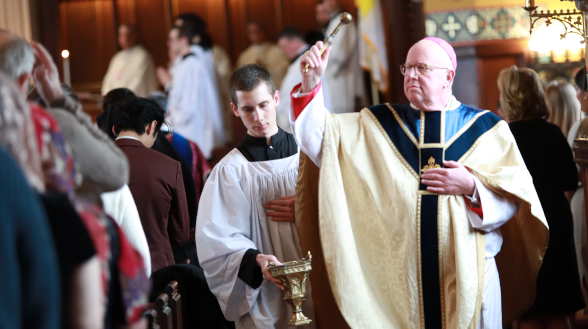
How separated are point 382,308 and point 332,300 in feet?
0.80

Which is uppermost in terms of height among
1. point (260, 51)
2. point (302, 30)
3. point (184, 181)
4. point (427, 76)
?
point (302, 30)

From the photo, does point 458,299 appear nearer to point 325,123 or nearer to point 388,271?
point 388,271

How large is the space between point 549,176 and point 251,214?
2.17 metres

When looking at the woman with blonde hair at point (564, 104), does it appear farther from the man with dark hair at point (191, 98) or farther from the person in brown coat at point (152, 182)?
the man with dark hair at point (191, 98)

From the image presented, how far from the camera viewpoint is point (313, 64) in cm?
257

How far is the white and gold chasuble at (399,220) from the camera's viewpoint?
2.74 meters

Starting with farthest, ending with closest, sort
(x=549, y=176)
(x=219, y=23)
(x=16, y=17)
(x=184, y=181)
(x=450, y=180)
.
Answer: (x=219, y=23), (x=16, y=17), (x=549, y=176), (x=184, y=181), (x=450, y=180)

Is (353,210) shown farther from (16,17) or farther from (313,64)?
(16,17)

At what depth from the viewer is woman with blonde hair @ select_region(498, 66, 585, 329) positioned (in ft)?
13.1

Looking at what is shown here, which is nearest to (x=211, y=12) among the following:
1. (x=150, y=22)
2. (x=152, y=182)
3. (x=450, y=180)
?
(x=150, y=22)

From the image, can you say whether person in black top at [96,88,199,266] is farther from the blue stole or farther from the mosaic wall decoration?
the mosaic wall decoration

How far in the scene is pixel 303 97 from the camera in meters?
2.73

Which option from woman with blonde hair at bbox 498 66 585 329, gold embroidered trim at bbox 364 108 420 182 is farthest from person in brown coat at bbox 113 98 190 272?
woman with blonde hair at bbox 498 66 585 329

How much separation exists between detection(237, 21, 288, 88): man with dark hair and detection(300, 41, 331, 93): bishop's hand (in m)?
6.95
